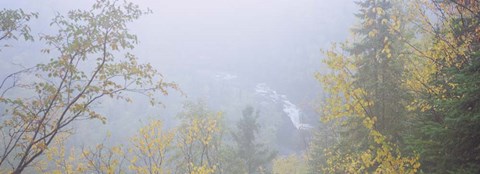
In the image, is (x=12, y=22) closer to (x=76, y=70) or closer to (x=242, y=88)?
(x=76, y=70)

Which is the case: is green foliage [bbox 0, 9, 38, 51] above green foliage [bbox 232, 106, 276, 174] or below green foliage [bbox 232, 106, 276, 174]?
below

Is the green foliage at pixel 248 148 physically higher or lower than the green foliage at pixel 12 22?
higher

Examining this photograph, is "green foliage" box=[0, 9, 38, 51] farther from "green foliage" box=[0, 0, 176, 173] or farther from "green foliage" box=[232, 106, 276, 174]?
"green foliage" box=[232, 106, 276, 174]

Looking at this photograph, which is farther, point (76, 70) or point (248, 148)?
point (248, 148)

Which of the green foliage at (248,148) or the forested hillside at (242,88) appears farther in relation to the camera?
the green foliage at (248,148)

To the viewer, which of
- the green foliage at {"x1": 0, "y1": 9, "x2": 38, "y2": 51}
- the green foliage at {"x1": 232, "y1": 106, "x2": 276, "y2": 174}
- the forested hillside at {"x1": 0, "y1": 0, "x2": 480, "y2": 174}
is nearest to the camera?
the green foliage at {"x1": 0, "y1": 9, "x2": 38, "y2": 51}

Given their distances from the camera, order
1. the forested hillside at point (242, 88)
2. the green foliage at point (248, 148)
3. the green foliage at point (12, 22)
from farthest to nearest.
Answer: the green foliage at point (248, 148) → the forested hillside at point (242, 88) → the green foliage at point (12, 22)

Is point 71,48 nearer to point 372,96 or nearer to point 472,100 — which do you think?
point 472,100

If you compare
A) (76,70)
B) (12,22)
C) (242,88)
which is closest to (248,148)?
(76,70)

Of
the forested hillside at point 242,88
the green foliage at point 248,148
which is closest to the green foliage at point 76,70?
the forested hillside at point 242,88

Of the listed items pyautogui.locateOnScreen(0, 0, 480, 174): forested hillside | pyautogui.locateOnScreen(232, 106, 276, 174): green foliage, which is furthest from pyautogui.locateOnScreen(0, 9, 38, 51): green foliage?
pyautogui.locateOnScreen(232, 106, 276, 174): green foliage

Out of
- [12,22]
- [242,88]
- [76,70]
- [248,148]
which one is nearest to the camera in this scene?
[12,22]

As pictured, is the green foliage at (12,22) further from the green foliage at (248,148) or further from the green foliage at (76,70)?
the green foliage at (248,148)

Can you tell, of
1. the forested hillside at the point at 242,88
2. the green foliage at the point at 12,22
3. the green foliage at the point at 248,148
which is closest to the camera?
the green foliage at the point at 12,22
